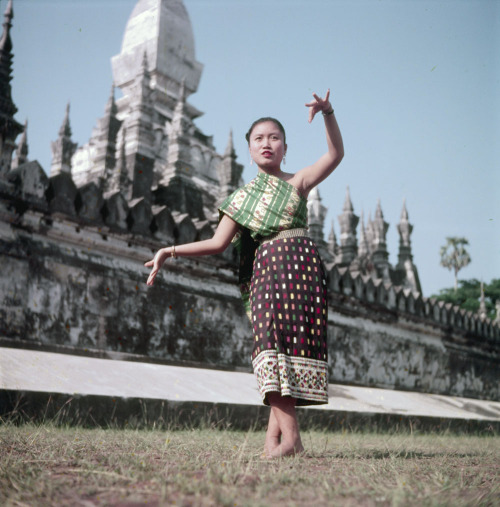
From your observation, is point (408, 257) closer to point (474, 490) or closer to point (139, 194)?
point (139, 194)

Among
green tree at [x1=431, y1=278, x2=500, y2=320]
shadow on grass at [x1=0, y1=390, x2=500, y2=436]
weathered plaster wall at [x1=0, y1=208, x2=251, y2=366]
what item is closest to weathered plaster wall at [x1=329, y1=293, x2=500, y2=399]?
weathered plaster wall at [x1=0, y1=208, x2=251, y2=366]

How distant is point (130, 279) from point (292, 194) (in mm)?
5085

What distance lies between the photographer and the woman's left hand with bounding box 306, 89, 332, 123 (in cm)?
304

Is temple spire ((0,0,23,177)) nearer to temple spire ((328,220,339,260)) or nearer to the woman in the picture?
the woman

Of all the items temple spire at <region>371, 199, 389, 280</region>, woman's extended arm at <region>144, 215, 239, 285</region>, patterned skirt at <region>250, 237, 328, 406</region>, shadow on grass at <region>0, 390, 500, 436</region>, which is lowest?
shadow on grass at <region>0, 390, 500, 436</region>

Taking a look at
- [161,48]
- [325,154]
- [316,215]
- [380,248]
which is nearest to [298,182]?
[325,154]

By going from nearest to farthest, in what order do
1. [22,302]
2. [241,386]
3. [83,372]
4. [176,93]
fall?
[83,372]
[241,386]
[22,302]
[176,93]

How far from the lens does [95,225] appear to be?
297 inches

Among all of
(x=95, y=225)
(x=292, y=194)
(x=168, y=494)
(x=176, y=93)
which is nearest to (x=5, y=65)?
(x=95, y=225)

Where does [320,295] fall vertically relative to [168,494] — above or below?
above

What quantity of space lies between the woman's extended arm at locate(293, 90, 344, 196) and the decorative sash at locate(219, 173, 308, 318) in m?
0.11

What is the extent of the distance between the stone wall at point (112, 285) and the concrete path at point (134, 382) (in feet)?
6.06

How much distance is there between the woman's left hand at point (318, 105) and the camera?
3.04m

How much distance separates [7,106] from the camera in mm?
7746
